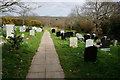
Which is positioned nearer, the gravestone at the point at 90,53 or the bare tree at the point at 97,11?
the gravestone at the point at 90,53

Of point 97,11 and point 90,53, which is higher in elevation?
point 97,11

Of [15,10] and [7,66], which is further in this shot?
[15,10]

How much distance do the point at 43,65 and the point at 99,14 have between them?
75.1 feet

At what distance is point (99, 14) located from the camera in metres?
25.7

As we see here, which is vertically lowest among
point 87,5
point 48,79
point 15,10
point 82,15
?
point 48,79

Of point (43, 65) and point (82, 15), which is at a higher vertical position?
point (82, 15)

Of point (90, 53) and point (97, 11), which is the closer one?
point (90, 53)

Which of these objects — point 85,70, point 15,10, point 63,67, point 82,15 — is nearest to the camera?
point 85,70

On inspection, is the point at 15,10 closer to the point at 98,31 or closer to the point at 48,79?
the point at 48,79

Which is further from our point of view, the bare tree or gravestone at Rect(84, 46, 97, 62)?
the bare tree

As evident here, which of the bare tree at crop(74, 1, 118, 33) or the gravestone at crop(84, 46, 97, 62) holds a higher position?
the bare tree at crop(74, 1, 118, 33)

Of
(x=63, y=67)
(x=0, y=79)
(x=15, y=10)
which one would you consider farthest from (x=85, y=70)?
(x=15, y=10)

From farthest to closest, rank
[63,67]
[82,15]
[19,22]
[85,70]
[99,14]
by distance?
1. [19,22]
2. [82,15]
3. [99,14]
4. [63,67]
5. [85,70]

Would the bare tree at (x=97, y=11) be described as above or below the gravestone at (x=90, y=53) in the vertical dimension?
above
